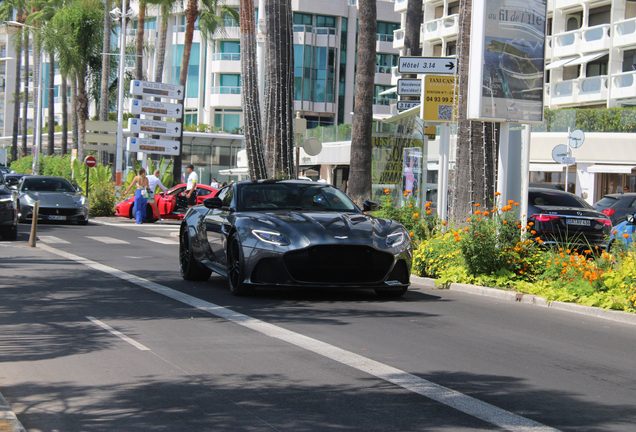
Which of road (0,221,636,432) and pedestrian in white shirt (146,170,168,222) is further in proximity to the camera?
pedestrian in white shirt (146,170,168,222)

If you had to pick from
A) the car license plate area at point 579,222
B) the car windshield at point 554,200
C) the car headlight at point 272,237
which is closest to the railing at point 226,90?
the car windshield at point 554,200

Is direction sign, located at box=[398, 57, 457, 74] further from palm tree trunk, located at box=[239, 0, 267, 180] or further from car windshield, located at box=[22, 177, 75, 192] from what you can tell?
car windshield, located at box=[22, 177, 75, 192]

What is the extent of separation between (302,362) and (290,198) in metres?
4.58

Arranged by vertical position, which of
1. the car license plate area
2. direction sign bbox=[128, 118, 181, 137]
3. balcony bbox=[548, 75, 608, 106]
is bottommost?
the car license plate area

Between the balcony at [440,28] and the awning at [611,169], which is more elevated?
the balcony at [440,28]

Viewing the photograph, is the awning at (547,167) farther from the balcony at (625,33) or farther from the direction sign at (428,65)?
the direction sign at (428,65)

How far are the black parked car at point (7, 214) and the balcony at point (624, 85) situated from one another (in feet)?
110

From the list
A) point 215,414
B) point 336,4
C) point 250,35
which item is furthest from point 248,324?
point 336,4

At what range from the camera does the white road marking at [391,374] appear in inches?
189

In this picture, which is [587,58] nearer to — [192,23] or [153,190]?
Answer: [192,23]

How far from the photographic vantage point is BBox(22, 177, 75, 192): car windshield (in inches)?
1038

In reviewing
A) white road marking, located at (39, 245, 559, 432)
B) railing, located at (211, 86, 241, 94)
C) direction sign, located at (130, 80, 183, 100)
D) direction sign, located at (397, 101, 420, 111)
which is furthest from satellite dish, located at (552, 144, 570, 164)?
railing, located at (211, 86, 241, 94)

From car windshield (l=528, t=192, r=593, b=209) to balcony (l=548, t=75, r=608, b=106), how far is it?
30.1 m

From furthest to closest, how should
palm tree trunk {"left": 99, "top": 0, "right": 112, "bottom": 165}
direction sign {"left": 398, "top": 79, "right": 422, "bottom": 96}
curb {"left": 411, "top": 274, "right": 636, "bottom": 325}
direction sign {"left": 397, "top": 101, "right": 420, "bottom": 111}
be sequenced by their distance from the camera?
palm tree trunk {"left": 99, "top": 0, "right": 112, "bottom": 165}
direction sign {"left": 397, "top": 101, "right": 420, "bottom": 111}
direction sign {"left": 398, "top": 79, "right": 422, "bottom": 96}
curb {"left": 411, "top": 274, "right": 636, "bottom": 325}
